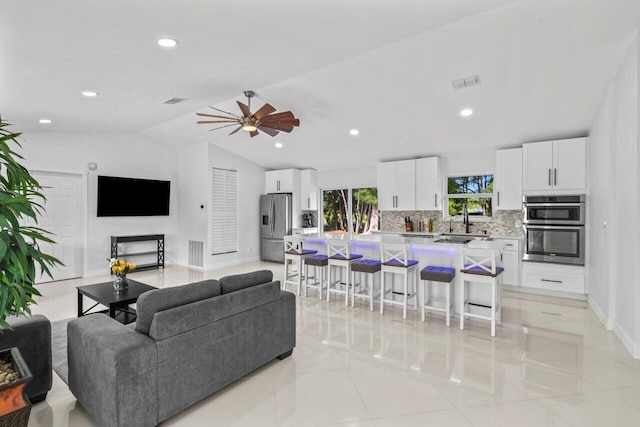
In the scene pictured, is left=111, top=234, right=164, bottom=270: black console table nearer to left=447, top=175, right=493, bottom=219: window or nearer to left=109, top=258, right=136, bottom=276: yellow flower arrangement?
left=109, top=258, right=136, bottom=276: yellow flower arrangement

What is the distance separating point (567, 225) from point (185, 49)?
18.2 feet

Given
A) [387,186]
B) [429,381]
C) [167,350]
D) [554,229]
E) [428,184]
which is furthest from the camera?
[387,186]

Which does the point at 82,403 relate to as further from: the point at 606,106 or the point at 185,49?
the point at 606,106

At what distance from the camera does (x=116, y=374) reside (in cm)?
192

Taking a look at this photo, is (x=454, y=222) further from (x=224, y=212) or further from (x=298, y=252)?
(x=224, y=212)

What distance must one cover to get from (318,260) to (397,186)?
8.97 ft

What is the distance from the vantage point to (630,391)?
261 centimetres

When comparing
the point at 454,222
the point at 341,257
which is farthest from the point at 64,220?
the point at 454,222

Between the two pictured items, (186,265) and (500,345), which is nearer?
(500,345)

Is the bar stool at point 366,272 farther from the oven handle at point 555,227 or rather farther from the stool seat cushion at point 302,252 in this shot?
the oven handle at point 555,227

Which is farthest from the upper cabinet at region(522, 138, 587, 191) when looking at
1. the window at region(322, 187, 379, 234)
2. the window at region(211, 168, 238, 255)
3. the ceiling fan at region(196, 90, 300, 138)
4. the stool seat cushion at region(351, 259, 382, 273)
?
the window at region(211, 168, 238, 255)

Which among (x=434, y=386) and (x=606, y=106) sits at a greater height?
(x=606, y=106)

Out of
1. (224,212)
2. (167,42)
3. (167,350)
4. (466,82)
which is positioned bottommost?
(167,350)

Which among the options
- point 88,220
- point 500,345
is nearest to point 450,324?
point 500,345
